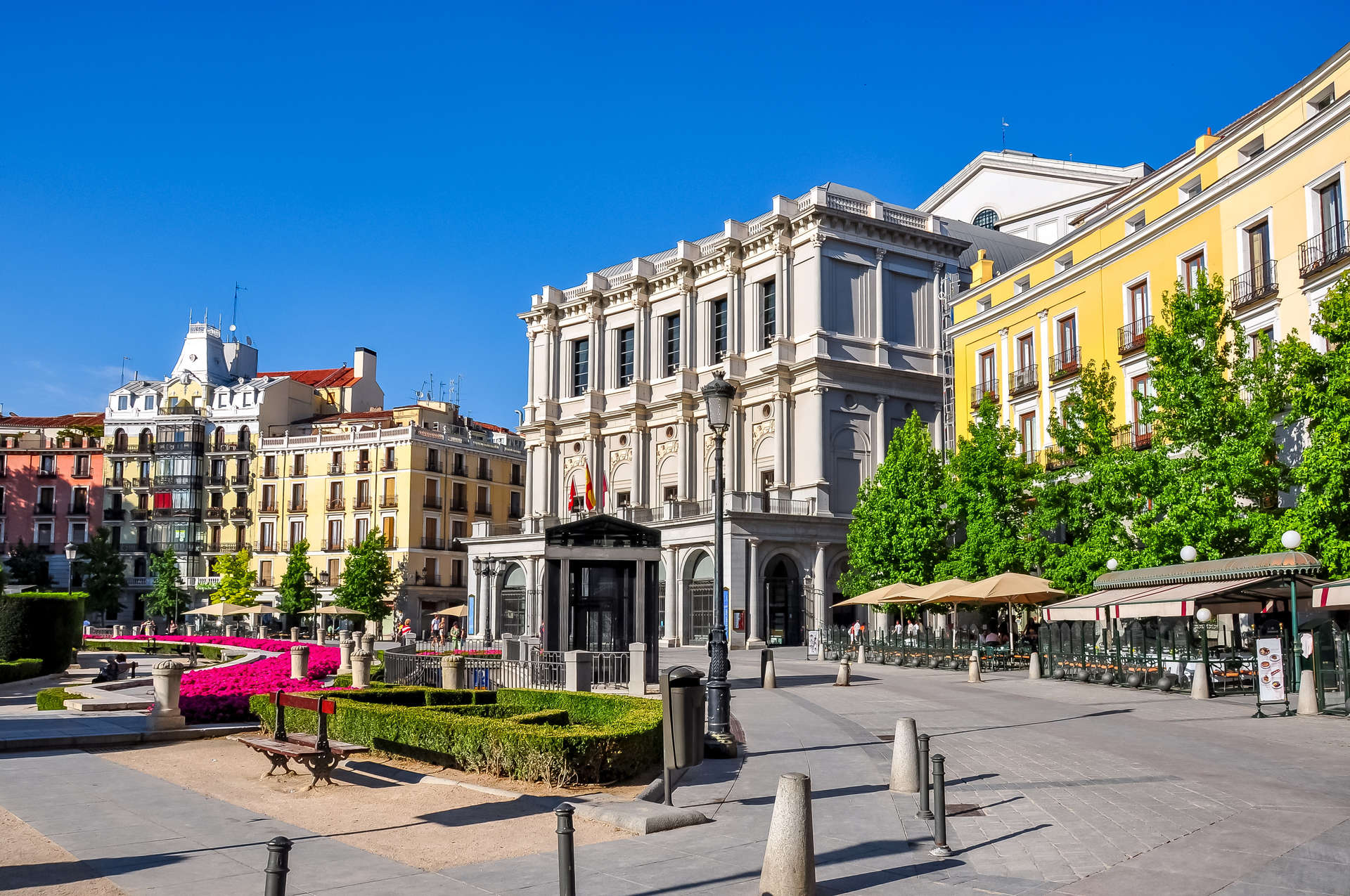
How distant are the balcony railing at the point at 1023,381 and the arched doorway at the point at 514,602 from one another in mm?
32428

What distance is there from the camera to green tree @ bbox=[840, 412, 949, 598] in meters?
43.2

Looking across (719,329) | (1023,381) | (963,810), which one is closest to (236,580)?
(719,329)

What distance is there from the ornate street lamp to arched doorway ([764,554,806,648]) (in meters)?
52.3

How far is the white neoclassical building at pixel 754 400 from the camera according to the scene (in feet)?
176

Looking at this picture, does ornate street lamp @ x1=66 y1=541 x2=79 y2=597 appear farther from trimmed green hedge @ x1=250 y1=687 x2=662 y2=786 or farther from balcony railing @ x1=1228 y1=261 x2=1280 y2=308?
balcony railing @ x1=1228 y1=261 x2=1280 y2=308

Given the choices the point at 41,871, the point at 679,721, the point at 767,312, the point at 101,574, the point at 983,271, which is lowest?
the point at 41,871

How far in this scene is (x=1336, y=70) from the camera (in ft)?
91.9

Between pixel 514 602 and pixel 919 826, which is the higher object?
pixel 514 602

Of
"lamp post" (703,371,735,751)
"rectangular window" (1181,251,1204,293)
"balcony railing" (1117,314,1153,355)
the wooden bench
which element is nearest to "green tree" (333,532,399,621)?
"balcony railing" (1117,314,1153,355)

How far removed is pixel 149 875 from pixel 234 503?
7834 centimetres

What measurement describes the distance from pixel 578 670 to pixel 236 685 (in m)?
7.37

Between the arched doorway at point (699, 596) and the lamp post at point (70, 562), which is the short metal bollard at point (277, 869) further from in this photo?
the lamp post at point (70, 562)

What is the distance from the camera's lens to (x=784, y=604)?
53.4 m

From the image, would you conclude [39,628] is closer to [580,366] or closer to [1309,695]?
[1309,695]
